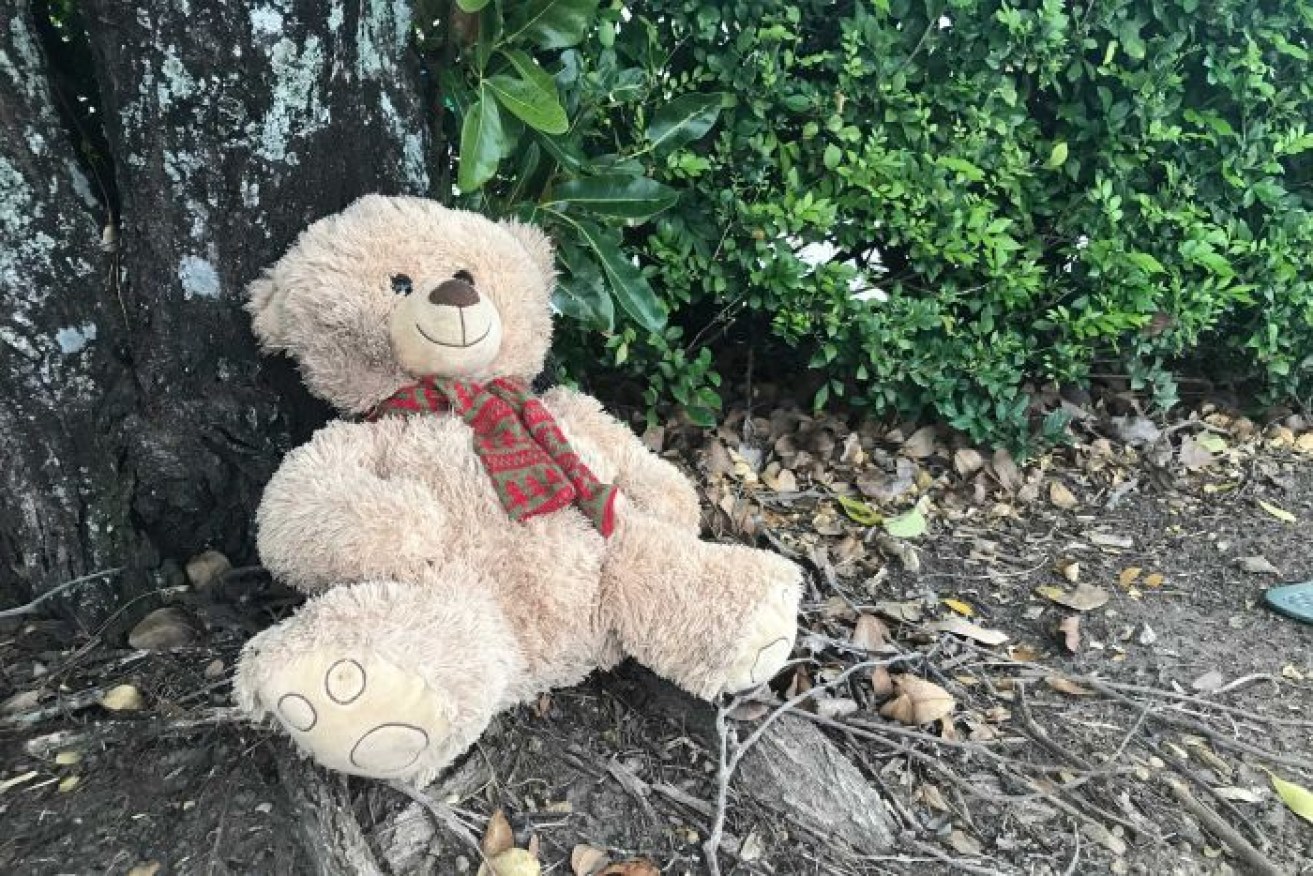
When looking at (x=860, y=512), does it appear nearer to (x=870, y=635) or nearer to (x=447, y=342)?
(x=870, y=635)

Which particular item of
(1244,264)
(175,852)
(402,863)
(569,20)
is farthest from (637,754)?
(1244,264)

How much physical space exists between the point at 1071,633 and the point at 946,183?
128cm

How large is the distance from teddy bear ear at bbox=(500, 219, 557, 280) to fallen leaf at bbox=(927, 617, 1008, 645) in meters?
1.24

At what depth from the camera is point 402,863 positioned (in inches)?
58.2

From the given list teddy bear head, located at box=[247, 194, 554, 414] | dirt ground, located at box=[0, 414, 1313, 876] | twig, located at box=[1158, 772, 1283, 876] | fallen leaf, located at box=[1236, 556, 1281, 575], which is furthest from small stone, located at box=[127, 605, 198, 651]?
fallen leaf, located at box=[1236, 556, 1281, 575]

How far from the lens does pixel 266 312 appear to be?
1.66m

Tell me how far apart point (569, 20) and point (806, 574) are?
1378mm

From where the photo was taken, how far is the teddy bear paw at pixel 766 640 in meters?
1.57

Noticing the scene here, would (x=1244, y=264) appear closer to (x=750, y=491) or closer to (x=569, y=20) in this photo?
(x=750, y=491)

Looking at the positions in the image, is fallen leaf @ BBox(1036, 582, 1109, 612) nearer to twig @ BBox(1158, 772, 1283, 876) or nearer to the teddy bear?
twig @ BBox(1158, 772, 1283, 876)

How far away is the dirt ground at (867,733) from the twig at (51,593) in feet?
0.16

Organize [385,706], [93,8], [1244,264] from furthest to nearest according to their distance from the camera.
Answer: [1244,264] → [93,8] → [385,706]

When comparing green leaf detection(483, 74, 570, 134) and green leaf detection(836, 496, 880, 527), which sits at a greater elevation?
green leaf detection(483, 74, 570, 134)

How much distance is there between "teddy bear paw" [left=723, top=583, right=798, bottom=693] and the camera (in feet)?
5.14
